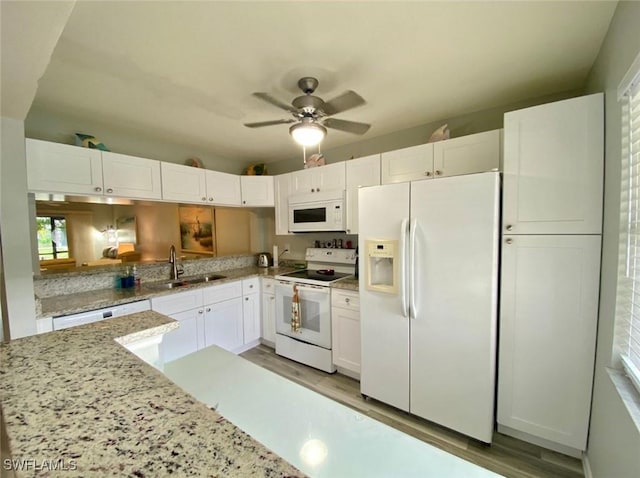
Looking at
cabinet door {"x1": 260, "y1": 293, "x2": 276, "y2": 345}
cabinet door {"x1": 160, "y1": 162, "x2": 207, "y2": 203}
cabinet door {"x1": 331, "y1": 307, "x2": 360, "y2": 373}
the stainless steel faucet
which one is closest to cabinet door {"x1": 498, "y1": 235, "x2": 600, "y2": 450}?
cabinet door {"x1": 331, "y1": 307, "x2": 360, "y2": 373}

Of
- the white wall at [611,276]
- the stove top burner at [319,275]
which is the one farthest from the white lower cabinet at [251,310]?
the white wall at [611,276]

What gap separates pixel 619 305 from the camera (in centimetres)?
126

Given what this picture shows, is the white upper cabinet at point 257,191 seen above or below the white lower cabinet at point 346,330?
above

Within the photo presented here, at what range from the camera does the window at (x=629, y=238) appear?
1.14 metres

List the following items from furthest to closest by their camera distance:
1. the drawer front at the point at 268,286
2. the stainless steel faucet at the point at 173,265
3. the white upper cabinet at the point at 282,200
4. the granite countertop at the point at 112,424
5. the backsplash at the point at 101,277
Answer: the white upper cabinet at the point at 282,200 → the drawer front at the point at 268,286 → the stainless steel faucet at the point at 173,265 → the backsplash at the point at 101,277 → the granite countertop at the point at 112,424

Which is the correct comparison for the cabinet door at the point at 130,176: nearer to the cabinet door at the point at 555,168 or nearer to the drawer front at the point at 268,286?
the drawer front at the point at 268,286

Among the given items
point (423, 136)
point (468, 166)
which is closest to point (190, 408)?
point (468, 166)

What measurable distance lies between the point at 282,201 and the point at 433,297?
2187mm

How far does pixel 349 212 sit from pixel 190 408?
2.44m

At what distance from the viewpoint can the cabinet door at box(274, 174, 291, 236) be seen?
11.0 feet

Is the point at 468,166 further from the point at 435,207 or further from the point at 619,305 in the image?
the point at 619,305

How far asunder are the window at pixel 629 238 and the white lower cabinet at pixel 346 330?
1.61m

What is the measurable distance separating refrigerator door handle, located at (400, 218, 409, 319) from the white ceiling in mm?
1039

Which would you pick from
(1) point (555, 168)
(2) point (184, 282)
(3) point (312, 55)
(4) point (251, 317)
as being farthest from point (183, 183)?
(1) point (555, 168)
